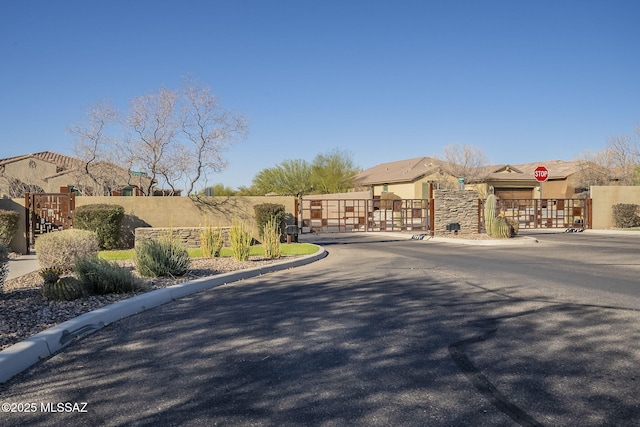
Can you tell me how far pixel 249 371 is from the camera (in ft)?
16.6

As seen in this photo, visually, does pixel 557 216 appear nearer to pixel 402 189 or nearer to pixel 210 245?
pixel 402 189

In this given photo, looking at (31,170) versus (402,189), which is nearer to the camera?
(402,189)

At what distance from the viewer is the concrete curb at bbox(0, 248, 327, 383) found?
5328 mm

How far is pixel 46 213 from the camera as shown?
19531 millimetres

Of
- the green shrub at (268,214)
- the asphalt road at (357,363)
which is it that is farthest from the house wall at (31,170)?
the asphalt road at (357,363)

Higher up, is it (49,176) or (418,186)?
(49,176)

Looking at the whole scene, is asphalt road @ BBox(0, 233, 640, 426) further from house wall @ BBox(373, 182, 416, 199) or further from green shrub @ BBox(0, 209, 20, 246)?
house wall @ BBox(373, 182, 416, 199)

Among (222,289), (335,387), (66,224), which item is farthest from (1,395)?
(66,224)

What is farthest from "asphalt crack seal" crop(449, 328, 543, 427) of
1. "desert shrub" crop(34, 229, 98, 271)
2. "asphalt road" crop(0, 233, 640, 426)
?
"desert shrub" crop(34, 229, 98, 271)

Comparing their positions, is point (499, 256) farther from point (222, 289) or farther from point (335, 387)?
point (335, 387)

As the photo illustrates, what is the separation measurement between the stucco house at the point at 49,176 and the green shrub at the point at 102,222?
19.4 m

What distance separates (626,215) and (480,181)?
61.4 feet

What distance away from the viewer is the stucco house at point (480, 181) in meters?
50.6

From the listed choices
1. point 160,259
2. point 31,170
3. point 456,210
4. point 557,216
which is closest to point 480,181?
point 557,216
